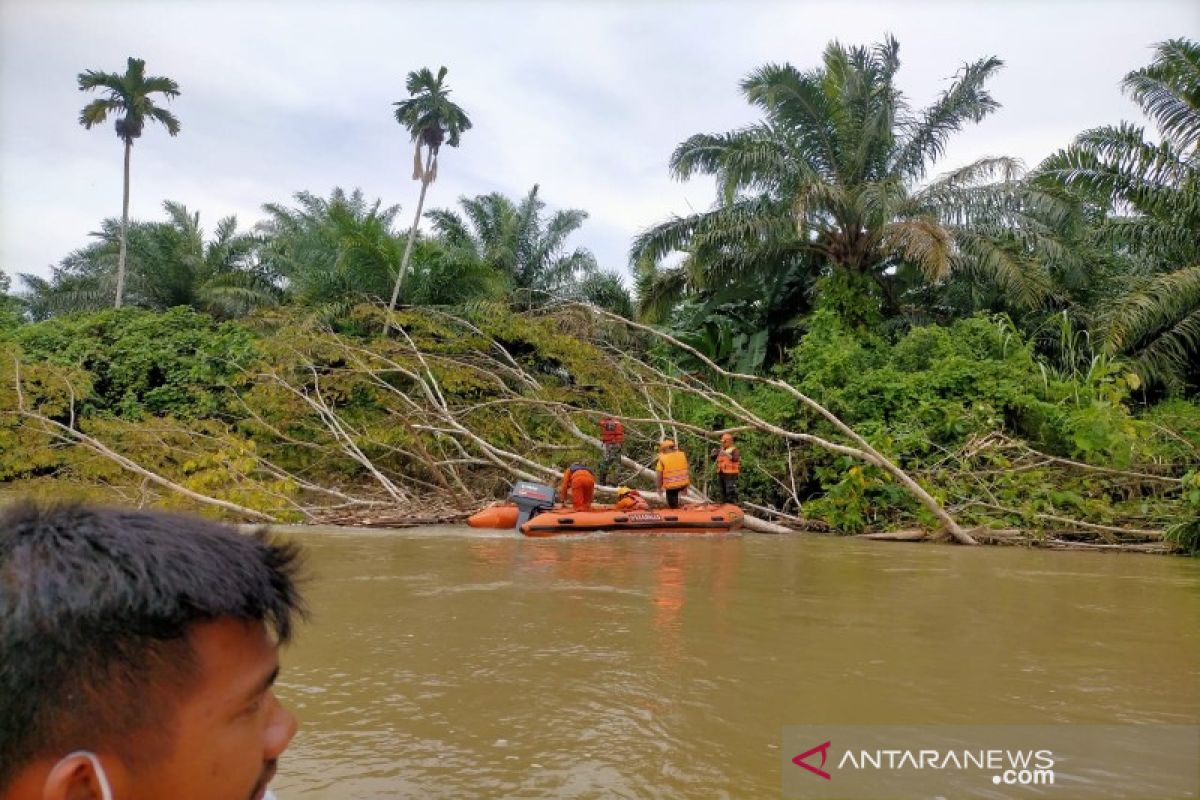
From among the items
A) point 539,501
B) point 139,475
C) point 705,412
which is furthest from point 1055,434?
point 139,475

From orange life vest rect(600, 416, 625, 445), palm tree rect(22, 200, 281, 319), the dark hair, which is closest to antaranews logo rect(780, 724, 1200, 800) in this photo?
the dark hair

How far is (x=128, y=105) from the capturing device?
25.7 metres

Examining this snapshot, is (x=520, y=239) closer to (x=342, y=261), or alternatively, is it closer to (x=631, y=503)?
(x=342, y=261)

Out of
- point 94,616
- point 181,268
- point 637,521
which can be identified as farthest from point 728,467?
point 181,268

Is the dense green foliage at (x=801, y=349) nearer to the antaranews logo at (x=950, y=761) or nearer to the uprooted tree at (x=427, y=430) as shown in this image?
the uprooted tree at (x=427, y=430)

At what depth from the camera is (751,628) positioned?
5.16 meters

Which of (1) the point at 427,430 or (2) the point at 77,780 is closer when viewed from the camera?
(2) the point at 77,780

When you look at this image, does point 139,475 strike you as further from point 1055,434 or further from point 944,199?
point 944,199

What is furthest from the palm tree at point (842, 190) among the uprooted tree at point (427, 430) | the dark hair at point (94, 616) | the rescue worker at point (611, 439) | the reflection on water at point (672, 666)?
the dark hair at point (94, 616)

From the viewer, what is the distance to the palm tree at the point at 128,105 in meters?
25.1

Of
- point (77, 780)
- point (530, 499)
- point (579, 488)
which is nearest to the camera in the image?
point (77, 780)

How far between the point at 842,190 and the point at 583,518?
27.8 feet

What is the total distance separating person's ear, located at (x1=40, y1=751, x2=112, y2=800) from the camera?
33.6 inches

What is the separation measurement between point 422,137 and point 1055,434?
15599mm
